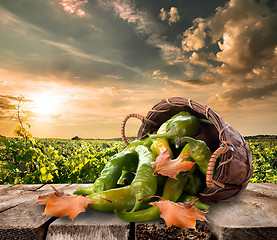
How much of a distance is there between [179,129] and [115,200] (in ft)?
2.30

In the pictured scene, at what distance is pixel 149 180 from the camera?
1.52 m

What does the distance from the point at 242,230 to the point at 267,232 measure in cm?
16

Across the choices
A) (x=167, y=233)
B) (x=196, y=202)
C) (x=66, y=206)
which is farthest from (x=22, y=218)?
(x=196, y=202)

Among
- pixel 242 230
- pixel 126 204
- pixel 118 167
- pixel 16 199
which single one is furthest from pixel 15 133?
pixel 242 230

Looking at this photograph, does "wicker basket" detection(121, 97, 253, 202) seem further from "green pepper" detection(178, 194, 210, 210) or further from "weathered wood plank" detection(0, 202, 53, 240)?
"weathered wood plank" detection(0, 202, 53, 240)

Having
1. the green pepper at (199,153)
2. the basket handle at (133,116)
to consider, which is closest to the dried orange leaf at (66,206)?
the green pepper at (199,153)

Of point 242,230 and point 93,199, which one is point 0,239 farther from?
point 242,230

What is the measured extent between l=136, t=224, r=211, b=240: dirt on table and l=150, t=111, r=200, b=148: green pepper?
0.65 metres

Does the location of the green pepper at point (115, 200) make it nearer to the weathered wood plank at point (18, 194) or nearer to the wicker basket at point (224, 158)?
the wicker basket at point (224, 158)

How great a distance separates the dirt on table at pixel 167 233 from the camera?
1313 mm

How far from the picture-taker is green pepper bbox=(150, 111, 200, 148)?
184 cm

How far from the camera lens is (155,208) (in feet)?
4.63

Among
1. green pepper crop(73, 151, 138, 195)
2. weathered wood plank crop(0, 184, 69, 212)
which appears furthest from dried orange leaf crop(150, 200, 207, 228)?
weathered wood plank crop(0, 184, 69, 212)

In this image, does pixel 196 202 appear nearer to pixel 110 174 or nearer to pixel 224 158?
pixel 224 158
